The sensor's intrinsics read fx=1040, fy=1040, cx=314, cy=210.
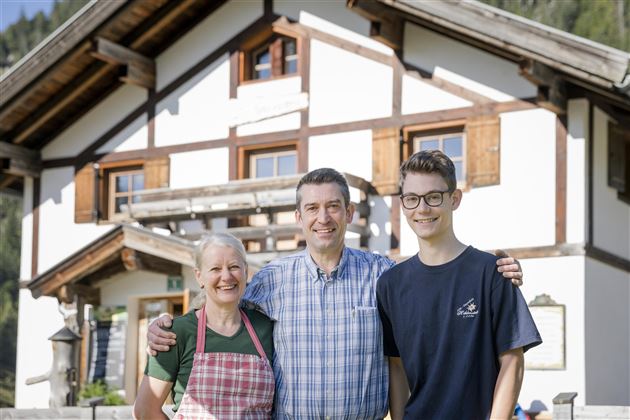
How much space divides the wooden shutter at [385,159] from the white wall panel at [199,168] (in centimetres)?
235

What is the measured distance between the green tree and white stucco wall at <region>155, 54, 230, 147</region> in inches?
673

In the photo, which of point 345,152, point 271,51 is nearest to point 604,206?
point 345,152

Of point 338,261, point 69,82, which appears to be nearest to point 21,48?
point 69,82

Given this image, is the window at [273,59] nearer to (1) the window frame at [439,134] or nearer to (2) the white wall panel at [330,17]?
(2) the white wall panel at [330,17]

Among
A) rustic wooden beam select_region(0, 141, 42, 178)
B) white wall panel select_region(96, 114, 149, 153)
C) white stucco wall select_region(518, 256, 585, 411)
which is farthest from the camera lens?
rustic wooden beam select_region(0, 141, 42, 178)

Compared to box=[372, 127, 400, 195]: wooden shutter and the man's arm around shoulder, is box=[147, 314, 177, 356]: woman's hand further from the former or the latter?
box=[372, 127, 400, 195]: wooden shutter

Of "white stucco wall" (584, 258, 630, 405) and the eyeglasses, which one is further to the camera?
"white stucco wall" (584, 258, 630, 405)

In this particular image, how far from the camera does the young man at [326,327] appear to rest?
4.17 meters

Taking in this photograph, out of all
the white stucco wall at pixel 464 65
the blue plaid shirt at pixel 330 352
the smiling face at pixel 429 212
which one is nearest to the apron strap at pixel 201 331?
the blue plaid shirt at pixel 330 352

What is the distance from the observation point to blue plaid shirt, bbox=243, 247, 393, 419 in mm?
4168

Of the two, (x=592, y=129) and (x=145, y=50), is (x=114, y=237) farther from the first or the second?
(x=592, y=129)

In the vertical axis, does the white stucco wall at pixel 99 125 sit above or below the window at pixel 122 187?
above

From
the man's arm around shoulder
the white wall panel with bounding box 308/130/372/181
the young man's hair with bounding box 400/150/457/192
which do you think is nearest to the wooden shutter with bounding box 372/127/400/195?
the white wall panel with bounding box 308/130/372/181

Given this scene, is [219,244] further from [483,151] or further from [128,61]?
[128,61]
